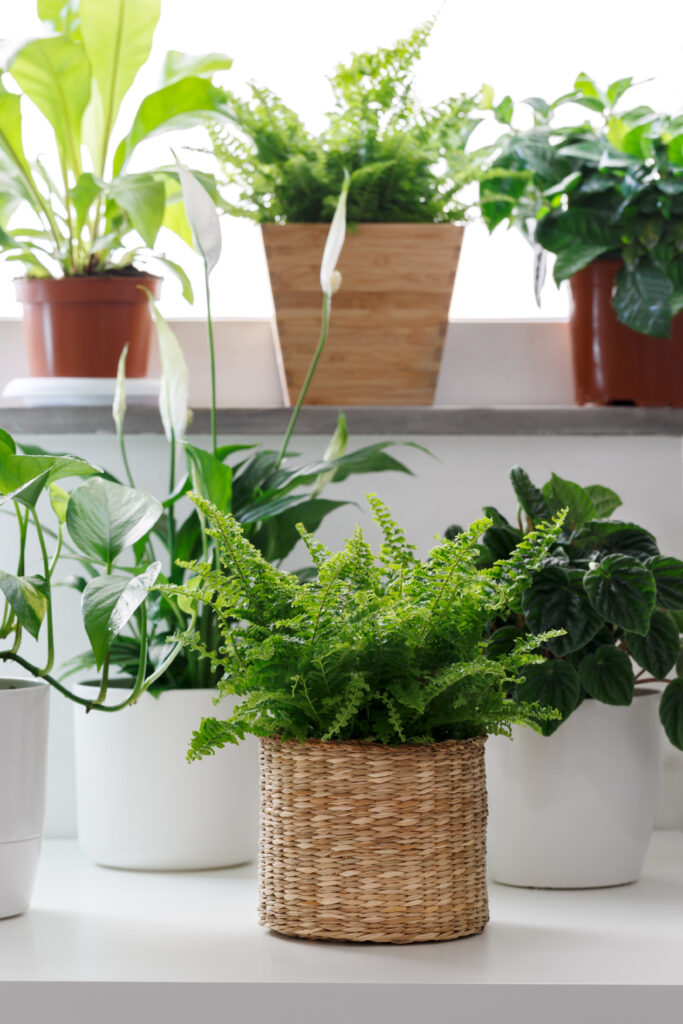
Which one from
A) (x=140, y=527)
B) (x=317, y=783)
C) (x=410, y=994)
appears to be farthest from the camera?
(x=140, y=527)

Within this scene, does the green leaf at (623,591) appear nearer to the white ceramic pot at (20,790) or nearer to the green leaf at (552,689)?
the green leaf at (552,689)

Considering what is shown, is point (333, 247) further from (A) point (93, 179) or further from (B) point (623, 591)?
(B) point (623, 591)

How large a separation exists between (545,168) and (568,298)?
0.16 meters

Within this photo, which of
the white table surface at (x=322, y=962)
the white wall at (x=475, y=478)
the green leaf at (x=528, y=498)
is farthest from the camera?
the white wall at (x=475, y=478)

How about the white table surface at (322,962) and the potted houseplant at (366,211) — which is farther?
the potted houseplant at (366,211)

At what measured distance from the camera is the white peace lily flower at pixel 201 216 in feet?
3.12

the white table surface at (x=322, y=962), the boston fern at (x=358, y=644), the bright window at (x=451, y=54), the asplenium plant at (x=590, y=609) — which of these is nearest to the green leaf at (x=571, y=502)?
the asplenium plant at (x=590, y=609)

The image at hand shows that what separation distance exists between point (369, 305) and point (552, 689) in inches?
19.9

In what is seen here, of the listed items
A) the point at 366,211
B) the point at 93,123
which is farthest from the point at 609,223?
the point at 93,123

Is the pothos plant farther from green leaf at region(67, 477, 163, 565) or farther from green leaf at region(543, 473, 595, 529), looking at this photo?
green leaf at region(543, 473, 595, 529)

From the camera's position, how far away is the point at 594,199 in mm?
1232

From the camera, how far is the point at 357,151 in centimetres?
119

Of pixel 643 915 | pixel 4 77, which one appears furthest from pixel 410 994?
pixel 4 77

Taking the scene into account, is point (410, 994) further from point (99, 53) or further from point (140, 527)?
point (99, 53)
